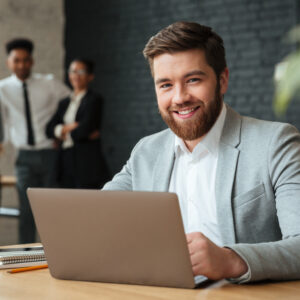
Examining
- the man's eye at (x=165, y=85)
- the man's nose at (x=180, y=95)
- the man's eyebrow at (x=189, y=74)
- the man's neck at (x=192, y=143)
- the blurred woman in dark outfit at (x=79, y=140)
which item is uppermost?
the man's eyebrow at (x=189, y=74)

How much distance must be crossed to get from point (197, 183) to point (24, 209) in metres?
3.21

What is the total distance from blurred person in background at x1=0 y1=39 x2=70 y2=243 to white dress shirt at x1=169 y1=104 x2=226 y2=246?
2.96m

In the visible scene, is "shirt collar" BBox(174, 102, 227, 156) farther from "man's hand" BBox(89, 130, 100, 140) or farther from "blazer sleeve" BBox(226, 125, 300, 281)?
"man's hand" BBox(89, 130, 100, 140)

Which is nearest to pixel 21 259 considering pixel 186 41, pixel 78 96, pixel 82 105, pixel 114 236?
pixel 114 236

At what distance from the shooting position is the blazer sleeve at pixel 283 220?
46.2 inches

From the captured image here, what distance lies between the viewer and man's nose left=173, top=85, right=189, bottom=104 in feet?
5.35

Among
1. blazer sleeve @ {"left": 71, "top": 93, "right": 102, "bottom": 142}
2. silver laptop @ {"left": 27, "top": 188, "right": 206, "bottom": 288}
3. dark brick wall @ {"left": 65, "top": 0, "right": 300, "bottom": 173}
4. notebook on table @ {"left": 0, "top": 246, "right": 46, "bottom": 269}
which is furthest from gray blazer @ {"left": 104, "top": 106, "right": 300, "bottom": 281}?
dark brick wall @ {"left": 65, "top": 0, "right": 300, "bottom": 173}

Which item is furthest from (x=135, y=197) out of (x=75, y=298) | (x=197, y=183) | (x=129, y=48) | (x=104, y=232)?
(x=129, y=48)

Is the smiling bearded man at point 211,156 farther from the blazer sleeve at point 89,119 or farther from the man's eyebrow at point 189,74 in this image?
the blazer sleeve at point 89,119

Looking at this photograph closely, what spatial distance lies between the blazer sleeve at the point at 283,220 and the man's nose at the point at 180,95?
0.91 feet

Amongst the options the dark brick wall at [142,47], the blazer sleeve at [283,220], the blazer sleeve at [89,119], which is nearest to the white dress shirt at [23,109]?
the blazer sleeve at [89,119]

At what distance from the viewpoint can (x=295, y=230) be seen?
1.32 metres

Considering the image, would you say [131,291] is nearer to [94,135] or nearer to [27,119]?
[94,135]

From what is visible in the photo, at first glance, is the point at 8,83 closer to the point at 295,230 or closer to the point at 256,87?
the point at 256,87
